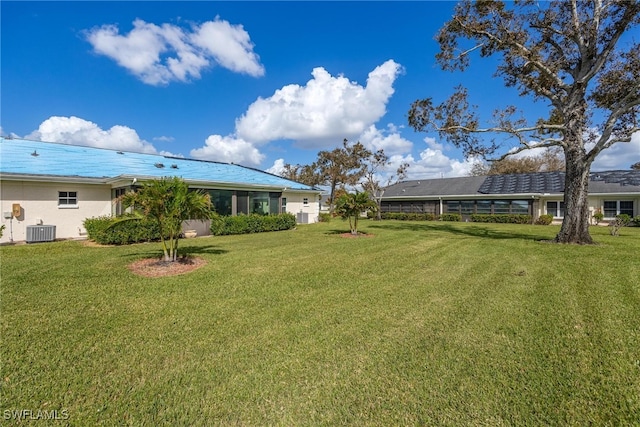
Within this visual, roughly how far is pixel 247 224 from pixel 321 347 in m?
13.0

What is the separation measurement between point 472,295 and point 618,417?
317cm

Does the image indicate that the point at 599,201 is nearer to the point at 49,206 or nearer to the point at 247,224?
the point at 247,224

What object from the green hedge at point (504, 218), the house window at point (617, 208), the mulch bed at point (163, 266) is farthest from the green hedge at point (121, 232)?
the house window at point (617, 208)

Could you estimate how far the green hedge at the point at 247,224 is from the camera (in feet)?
49.8

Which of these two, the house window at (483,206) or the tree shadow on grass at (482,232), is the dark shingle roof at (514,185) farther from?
the tree shadow on grass at (482,232)

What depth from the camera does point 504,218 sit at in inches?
1016

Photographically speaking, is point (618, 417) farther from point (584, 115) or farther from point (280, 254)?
point (584, 115)

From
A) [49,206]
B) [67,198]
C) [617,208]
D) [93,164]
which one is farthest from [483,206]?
[49,206]

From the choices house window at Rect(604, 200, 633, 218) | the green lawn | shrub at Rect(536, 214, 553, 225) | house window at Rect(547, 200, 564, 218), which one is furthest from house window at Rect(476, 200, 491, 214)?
the green lawn

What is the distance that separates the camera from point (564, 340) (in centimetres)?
385

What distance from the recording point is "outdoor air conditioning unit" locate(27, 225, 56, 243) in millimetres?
11718

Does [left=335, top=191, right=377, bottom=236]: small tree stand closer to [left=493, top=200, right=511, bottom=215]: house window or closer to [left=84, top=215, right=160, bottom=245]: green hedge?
[left=84, top=215, right=160, bottom=245]: green hedge

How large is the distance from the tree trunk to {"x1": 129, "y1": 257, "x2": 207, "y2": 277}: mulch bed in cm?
1389

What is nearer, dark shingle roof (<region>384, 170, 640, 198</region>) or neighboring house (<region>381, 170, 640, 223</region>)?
neighboring house (<region>381, 170, 640, 223</region>)
